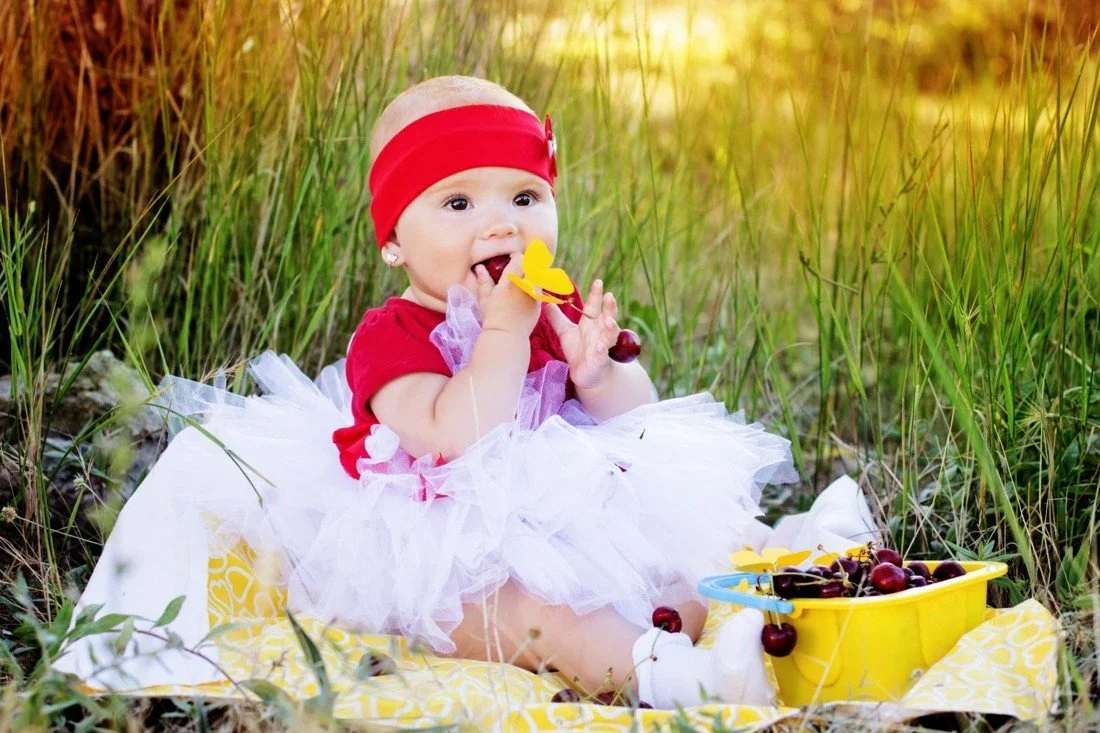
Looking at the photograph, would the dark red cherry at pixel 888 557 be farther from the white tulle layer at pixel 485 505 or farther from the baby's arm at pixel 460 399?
the baby's arm at pixel 460 399

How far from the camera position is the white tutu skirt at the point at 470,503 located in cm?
170

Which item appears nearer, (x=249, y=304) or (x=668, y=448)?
(x=668, y=448)

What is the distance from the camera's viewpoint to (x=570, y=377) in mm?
1967

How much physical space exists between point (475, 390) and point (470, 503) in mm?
171

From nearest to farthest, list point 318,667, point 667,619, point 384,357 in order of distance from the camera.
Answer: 1. point 318,667
2. point 667,619
3. point 384,357

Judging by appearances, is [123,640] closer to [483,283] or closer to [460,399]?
[460,399]

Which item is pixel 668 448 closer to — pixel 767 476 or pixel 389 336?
pixel 767 476

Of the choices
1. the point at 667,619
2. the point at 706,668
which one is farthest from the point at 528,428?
the point at 706,668

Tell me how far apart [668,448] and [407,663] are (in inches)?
21.5

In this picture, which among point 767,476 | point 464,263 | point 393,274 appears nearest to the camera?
point 464,263

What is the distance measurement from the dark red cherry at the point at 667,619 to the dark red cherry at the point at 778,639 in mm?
193

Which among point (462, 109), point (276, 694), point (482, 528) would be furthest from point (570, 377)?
point (276, 694)

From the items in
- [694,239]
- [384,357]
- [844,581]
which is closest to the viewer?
[844,581]

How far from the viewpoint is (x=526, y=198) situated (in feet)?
6.29
